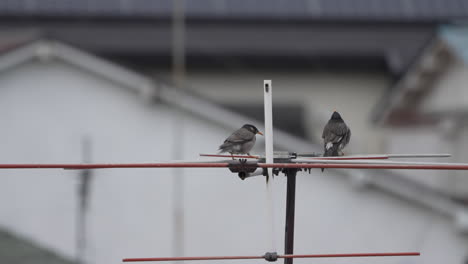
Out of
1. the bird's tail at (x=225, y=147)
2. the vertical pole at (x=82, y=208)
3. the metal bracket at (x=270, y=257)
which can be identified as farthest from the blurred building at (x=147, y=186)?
the metal bracket at (x=270, y=257)

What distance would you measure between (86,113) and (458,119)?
7561mm

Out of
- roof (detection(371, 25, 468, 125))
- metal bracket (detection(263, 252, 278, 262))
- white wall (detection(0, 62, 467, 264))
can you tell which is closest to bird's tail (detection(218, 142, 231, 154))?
metal bracket (detection(263, 252, 278, 262))

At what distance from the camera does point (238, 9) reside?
24.8 metres

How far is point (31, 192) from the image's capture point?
1752 centimetres

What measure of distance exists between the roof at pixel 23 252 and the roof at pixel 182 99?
3.03 metres

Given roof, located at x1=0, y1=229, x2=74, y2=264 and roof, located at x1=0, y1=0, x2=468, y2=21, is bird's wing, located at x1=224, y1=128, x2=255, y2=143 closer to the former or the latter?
roof, located at x1=0, y1=229, x2=74, y2=264

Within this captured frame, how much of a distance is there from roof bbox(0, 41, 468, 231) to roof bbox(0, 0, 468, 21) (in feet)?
24.9

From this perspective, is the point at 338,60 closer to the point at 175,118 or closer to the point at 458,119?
the point at 458,119

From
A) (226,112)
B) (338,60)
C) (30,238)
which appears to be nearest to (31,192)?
(30,238)

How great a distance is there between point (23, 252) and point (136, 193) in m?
2.22

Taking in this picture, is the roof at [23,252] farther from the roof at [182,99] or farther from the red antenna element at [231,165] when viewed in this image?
the red antenna element at [231,165]

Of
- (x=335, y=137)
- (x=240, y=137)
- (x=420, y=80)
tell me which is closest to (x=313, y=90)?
(x=420, y=80)

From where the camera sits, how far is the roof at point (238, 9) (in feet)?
80.9

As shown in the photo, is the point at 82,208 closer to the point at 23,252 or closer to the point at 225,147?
the point at 23,252
